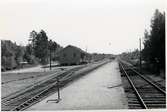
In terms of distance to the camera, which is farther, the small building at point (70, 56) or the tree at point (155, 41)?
the small building at point (70, 56)

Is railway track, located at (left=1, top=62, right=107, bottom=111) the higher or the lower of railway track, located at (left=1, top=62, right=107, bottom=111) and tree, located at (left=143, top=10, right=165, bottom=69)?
the lower

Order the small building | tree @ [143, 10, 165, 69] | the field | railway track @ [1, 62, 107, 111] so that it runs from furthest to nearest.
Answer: the small building < tree @ [143, 10, 165, 69] < the field < railway track @ [1, 62, 107, 111]

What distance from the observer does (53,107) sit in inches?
537

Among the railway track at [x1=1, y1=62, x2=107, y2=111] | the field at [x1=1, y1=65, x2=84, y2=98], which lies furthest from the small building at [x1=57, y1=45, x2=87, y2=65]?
the railway track at [x1=1, y1=62, x2=107, y2=111]

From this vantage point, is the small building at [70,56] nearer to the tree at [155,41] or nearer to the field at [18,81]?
the field at [18,81]

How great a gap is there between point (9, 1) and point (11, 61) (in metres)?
58.5

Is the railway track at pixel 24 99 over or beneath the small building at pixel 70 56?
beneath

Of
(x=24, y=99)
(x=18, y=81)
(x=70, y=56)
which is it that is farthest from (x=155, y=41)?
(x=70, y=56)

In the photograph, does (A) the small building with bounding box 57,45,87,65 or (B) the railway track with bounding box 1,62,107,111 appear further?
(A) the small building with bounding box 57,45,87,65

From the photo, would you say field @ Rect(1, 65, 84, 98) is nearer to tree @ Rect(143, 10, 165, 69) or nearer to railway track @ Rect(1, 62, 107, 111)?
railway track @ Rect(1, 62, 107, 111)

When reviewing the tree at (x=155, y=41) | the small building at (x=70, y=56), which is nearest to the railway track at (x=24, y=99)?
the tree at (x=155, y=41)

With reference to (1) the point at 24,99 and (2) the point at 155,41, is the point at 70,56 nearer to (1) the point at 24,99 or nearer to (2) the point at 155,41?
(2) the point at 155,41

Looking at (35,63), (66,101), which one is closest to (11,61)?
(35,63)

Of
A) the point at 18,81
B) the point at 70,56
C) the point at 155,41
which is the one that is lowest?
the point at 18,81
